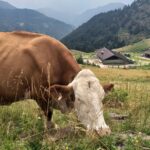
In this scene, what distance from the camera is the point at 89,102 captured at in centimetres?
788

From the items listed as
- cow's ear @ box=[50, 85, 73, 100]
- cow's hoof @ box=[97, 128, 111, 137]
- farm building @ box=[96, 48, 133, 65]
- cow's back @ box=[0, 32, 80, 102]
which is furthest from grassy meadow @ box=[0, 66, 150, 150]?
farm building @ box=[96, 48, 133, 65]

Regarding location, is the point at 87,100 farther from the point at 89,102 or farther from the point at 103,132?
the point at 103,132

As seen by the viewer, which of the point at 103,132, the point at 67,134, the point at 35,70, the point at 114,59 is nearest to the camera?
the point at 103,132

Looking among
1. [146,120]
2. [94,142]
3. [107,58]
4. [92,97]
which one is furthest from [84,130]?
[107,58]

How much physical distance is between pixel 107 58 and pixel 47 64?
167m

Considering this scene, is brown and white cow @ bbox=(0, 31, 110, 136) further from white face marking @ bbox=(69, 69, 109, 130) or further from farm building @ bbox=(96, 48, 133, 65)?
farm building @ bbox=(96, 48, 133, 65)

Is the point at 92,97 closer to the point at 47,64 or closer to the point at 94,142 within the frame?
the point at 94,142

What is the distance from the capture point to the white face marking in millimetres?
7602

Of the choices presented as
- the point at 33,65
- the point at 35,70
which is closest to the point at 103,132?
the point at 35,70

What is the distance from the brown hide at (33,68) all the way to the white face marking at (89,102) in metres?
1.33

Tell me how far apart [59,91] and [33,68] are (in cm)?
165

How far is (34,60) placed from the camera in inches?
390

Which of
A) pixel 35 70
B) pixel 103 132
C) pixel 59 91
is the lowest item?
pixel 103 132

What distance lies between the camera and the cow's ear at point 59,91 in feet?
27.3
